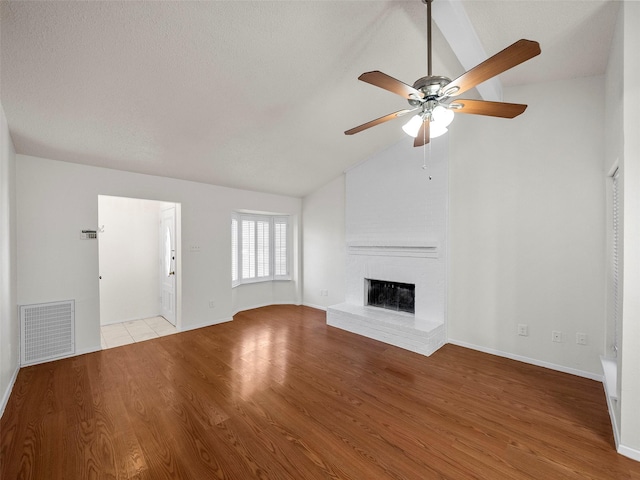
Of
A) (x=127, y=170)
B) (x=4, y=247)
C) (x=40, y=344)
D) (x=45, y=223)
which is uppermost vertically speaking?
A: (x=127, y=170)

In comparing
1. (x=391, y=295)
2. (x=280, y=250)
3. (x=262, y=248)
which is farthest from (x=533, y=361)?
(x=262, y=248)

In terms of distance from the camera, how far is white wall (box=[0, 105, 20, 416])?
235 cm

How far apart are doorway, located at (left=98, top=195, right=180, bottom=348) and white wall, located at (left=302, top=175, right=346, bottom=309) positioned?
8.35ft

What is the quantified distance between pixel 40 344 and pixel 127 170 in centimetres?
233

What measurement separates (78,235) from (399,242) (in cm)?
437

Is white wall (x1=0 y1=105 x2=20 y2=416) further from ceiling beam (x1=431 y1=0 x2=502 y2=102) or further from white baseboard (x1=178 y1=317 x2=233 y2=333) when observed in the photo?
ceiling beam (x1=431 y1=0 x2=502 y2=102)

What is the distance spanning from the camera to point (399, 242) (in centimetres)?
433

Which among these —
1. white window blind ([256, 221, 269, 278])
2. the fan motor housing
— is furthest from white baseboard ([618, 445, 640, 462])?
white window blind ([256, 221, 269, 278])

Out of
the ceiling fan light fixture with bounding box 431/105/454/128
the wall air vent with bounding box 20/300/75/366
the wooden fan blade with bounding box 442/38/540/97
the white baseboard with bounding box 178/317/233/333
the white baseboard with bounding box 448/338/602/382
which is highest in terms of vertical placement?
the wooden fan blade with bounding box 442/38/540/97

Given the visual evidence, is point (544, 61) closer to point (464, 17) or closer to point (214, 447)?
point (464, 17)

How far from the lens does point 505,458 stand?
1.85 metres

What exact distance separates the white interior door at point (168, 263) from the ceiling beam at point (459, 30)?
427 cm

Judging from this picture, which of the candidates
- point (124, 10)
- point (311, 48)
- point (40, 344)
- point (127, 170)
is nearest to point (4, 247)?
point (40, 344)

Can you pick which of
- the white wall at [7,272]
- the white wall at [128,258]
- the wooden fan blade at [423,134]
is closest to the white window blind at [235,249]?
the white wall at [128,258]
